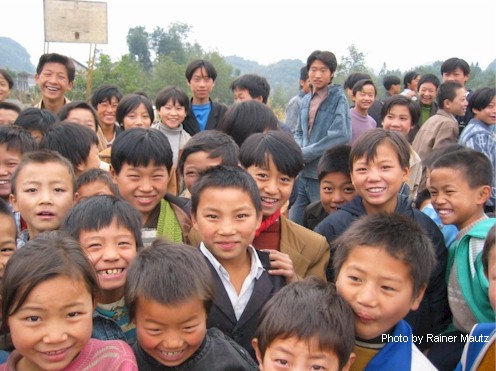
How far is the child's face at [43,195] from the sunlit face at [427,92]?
562cm

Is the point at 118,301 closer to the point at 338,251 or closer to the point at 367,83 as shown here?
the point at 338,251

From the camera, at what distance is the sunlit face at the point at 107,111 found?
17.4 ft

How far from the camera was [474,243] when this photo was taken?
7.70 feet

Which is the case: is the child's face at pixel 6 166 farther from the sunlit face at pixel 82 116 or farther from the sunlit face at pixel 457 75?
the sunlit face at pixel 457 75

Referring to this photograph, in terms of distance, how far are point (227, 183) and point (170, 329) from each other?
727 mm

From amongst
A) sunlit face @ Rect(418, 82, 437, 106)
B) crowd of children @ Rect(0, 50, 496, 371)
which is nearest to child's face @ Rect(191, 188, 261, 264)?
crowd of children @ Rect(0, 50, 496, 371)

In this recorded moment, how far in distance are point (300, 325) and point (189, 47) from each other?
4965 centimetres

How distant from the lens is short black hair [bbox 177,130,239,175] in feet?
9.67

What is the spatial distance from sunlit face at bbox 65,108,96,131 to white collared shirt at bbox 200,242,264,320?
8.15ft

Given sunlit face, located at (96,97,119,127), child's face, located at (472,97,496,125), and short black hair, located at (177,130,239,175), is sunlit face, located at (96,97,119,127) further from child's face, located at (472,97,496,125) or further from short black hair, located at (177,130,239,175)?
child's face, located at (472,97,496,125)

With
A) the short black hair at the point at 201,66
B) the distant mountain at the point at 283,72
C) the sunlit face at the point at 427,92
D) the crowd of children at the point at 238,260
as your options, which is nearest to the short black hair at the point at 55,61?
the short black hair at the point at 201,66

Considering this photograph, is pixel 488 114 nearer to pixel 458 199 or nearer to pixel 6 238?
pixel 458 199

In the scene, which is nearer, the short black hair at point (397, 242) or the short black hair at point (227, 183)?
the short black hair at point (397, 242)

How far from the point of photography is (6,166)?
3.18 m
